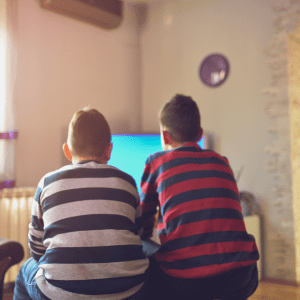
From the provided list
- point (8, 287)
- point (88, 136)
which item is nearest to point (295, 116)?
point (88, 136)

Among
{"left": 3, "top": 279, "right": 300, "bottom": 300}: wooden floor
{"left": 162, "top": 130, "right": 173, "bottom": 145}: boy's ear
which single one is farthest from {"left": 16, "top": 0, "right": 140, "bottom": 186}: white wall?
{"left": 162, "top": 130, "right": 173, "bottom": 145}: boy's ear

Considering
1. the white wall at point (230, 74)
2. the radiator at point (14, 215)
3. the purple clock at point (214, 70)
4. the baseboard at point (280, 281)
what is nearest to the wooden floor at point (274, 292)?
the baseboard at point (280, 281)

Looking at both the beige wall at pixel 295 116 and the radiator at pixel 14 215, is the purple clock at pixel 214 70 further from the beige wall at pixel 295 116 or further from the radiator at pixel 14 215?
the radiator at pixel 14 215

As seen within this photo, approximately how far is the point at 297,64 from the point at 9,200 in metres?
2.67

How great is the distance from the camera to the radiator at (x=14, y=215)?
8.41ft

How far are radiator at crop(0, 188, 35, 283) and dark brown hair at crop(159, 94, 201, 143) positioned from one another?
165 cm

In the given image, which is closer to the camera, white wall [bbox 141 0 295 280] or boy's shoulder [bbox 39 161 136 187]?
boy's shoulder [bbox 39 161 136 187]

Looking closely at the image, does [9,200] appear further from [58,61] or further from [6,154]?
[58,61]

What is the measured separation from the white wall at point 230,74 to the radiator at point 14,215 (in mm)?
1738

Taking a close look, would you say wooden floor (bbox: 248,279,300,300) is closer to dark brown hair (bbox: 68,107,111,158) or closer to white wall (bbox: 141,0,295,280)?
white wall (bbox: 141,0,295,280)

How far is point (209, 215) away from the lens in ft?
4.07

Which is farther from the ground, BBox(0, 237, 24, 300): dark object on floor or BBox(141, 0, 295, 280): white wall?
BBox(141, 0, 295, 280): white wall

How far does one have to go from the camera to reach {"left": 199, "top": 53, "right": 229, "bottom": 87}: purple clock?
11.1 ft

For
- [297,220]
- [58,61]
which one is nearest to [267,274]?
[297,220]
